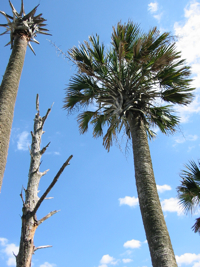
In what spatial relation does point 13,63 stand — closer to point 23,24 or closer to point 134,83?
point 23,24

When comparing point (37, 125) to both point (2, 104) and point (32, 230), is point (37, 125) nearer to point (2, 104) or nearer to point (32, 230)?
point (2, 104)

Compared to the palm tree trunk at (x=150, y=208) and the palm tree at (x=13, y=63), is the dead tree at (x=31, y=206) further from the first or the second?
the palm tree trunk at (x=150, y=208)

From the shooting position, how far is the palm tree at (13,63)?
292 centimetres

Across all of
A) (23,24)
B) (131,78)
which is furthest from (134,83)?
Result: (23,24)

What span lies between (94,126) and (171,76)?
9.87 feet

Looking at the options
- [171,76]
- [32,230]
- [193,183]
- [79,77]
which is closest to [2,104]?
[32,230]

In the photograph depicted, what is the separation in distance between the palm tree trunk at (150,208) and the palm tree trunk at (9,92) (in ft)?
8.87

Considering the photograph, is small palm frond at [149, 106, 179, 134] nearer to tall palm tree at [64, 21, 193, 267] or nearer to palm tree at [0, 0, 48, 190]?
tall palm tree at [64, 21, 193, 267]

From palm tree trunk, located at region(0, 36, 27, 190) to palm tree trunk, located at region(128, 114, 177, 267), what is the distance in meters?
2.70

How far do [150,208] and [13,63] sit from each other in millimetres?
3418

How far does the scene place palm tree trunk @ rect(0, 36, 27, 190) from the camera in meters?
2.85

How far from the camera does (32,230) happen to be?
3.40 m

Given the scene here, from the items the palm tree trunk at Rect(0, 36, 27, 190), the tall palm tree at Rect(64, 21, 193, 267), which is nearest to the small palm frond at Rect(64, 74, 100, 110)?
the tall palm tree at Rect(64, 21, 193, 267)

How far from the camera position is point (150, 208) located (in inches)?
171
